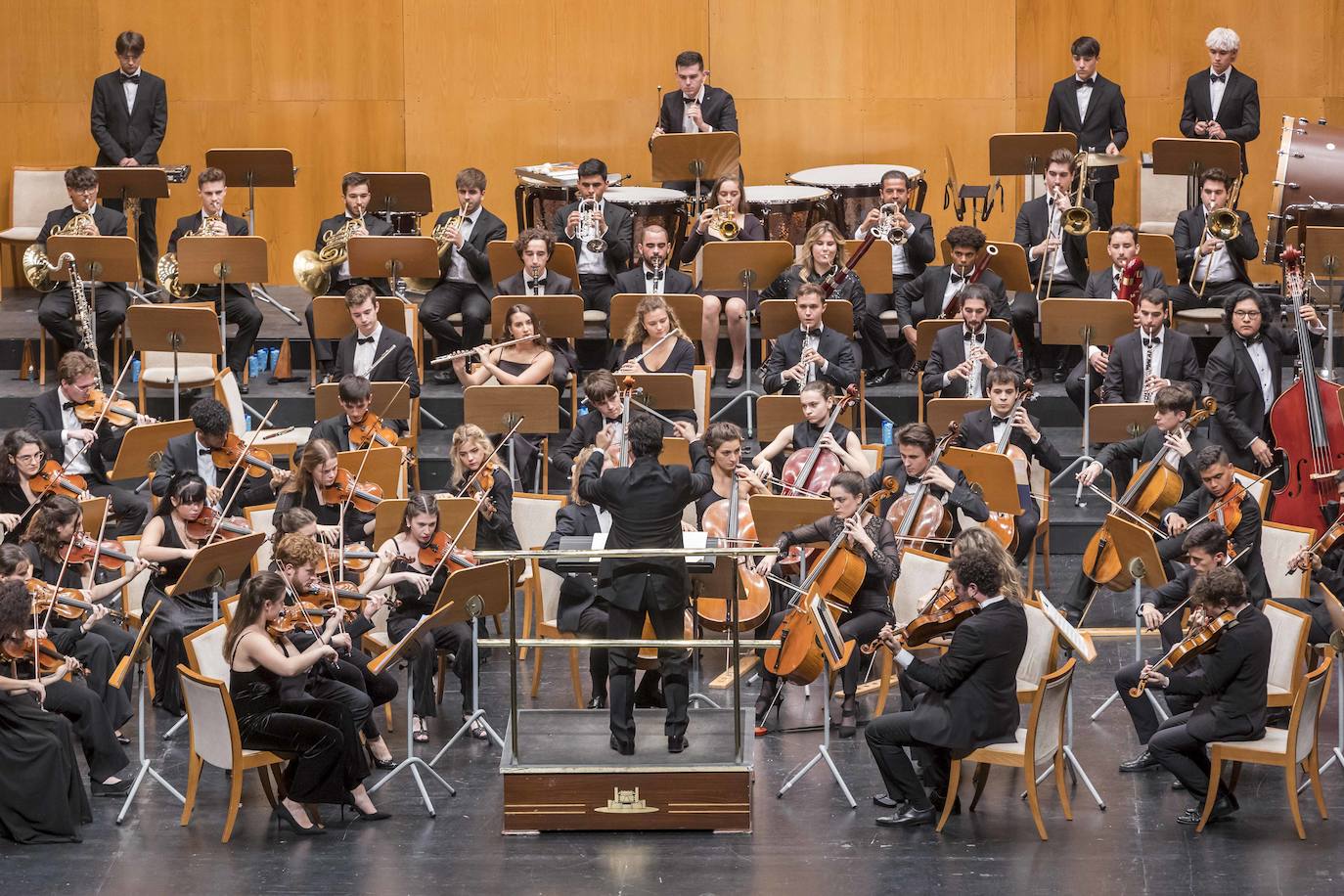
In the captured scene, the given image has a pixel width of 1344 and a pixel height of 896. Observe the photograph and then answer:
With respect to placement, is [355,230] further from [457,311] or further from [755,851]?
[755,851]

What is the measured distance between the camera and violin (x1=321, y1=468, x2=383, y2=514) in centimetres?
759

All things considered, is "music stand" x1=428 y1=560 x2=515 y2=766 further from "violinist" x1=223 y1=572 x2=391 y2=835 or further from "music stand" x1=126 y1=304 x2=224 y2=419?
"music stand" x1=126 y1=304 x2=224 y2=419

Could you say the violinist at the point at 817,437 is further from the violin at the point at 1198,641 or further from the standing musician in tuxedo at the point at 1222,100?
the standing musician in tuxedo at the point at 1222,100

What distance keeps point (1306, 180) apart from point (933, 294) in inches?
82.4

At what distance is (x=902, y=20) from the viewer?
12.2 metres

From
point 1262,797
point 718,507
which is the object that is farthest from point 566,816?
point 1262,797

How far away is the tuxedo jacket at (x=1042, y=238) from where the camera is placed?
10.0 metres

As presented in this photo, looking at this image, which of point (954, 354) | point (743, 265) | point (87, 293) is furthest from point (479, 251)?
point (954, 354)

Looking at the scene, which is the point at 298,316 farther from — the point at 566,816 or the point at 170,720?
the point at 566,816

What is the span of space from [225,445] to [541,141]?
4.89 metres

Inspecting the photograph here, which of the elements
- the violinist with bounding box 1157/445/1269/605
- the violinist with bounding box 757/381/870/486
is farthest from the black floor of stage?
the violinist with bounding box 757/381/870/486

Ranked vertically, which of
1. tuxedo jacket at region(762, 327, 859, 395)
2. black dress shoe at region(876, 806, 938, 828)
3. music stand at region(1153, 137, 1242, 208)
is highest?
music stand at region(1153, 137, 1242, 208)

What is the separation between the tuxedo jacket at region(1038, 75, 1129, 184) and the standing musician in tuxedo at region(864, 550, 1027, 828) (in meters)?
5.58

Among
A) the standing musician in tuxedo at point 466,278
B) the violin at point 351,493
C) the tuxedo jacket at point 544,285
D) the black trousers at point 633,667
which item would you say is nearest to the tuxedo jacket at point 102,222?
the standing musician in tuxedo at point 466,278
